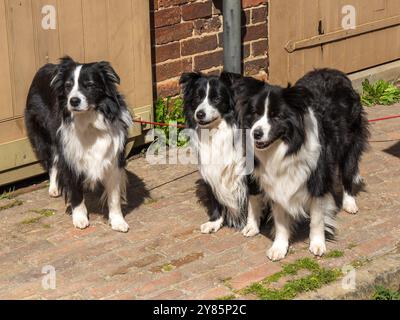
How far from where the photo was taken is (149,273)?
543 centimetres

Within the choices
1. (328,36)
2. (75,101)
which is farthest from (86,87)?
(328,36)

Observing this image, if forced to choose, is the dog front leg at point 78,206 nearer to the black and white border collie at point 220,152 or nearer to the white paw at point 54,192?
the white paw at point 54,192

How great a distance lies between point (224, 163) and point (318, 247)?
0.92 metres

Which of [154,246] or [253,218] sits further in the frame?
[253,218]

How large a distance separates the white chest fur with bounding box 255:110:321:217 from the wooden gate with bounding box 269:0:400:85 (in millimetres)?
2928

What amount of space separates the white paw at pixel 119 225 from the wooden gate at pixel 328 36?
2.84m

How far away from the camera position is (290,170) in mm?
5363

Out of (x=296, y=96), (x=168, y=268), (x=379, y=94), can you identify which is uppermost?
(x=296, y=96)

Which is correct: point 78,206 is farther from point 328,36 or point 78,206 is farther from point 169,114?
point 328,36

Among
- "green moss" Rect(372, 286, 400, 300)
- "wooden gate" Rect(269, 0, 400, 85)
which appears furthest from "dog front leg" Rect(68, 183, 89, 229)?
"wooden gate" Rect(269, 0, 400, 85)

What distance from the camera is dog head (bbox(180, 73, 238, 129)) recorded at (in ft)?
18.4

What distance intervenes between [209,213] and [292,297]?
55.3 inches

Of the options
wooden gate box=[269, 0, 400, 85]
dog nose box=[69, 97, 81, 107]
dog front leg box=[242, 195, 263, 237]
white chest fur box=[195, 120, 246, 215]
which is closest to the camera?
dog nose box=[69, 97, 81, 107]

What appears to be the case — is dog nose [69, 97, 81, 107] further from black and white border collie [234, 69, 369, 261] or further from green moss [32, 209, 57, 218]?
green moss [32, 209, 57, 218]
